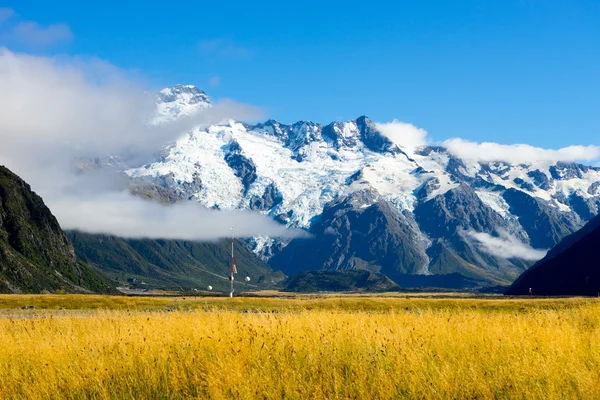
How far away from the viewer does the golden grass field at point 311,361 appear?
44.4 ft

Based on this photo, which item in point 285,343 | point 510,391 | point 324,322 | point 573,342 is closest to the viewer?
point 510,391

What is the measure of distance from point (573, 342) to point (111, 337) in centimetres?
1286

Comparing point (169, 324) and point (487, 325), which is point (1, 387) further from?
point (487, 325)

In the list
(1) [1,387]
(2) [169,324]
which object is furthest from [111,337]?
(1) [1,387]

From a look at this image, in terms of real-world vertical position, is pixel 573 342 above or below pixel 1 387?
above

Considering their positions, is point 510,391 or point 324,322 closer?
point 510,391

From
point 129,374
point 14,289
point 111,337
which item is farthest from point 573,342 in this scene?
point 14,289

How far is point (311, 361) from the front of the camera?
15.4 m

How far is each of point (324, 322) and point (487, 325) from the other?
4.96 meters

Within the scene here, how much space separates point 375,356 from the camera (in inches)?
604

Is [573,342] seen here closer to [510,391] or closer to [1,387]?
[510,391]

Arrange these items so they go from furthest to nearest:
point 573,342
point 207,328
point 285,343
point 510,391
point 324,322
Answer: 1. point 324,322
2. point 207,328
3. point 285,343
4. point 573,342
5. point 510,391

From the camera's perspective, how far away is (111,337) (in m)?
18.3

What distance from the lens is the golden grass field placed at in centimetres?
1354
